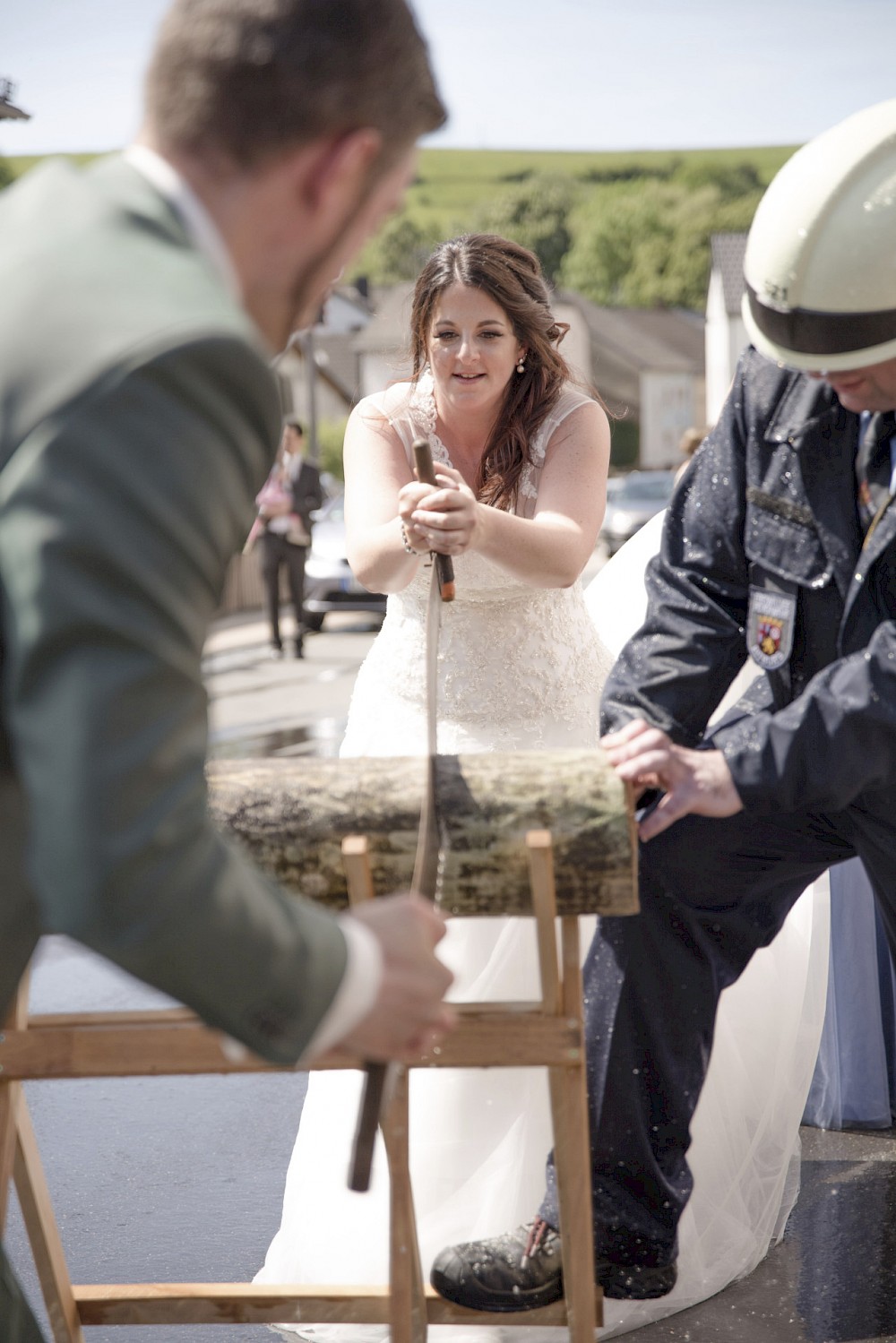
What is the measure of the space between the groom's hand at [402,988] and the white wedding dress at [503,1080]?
1.46m

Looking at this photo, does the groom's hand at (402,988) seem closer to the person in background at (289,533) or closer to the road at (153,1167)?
the road at (153,1167)

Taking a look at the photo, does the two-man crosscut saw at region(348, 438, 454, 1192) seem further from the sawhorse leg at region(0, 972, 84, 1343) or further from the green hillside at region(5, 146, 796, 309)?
the green hillside at region(5, 146, 796, 309)

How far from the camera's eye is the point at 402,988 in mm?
1317

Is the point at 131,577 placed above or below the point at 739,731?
above

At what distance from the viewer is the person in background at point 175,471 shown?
1087 millimetres

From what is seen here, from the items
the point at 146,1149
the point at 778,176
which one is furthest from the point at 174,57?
the point at 146,1149

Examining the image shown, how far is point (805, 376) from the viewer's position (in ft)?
8.40

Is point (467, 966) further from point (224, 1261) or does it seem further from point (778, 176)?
point (778, 176)

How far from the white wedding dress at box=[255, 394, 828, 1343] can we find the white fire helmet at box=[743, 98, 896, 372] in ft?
3.93

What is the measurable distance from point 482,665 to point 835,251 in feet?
4.78

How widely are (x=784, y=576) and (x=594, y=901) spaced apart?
686 mm

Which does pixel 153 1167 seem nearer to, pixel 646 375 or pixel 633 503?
pixel 633 503

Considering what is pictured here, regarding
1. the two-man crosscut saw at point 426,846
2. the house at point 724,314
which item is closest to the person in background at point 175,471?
the two-man crosscut saw at point 426,846

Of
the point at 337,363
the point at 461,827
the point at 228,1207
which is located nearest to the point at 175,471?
the point at 461,827
